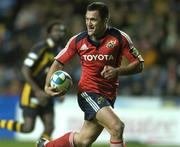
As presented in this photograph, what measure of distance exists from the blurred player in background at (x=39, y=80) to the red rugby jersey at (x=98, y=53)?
95.0 inches

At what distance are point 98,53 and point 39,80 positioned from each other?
2.78m

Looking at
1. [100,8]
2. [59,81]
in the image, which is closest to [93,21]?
[100,8]

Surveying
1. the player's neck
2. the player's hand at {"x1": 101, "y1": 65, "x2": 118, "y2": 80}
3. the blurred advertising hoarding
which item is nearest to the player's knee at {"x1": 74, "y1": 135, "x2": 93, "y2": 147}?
the player's hand at {"x1": 101, "y1": 65, "x2": 118, "y2": 80}

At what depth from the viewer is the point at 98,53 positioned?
807 cm

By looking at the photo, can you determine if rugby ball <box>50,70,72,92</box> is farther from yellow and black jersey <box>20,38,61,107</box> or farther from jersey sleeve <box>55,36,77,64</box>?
yellow and black jersey <box>20,38,61,107</box>

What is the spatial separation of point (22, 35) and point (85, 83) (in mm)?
8648

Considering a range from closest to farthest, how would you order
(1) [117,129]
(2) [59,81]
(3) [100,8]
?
(1) [117,129], (2) [59,81], (3) [100,8]

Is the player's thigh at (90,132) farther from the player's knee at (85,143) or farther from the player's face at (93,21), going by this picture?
the player's face at (93,21)

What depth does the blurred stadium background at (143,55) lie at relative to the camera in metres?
14.2

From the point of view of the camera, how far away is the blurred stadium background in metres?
14.2

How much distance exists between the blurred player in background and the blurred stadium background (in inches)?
95.7

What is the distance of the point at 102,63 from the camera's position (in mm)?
8078

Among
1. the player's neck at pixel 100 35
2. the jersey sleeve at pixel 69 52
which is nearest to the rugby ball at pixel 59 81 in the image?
the jersey sleeve at pixel 69 52

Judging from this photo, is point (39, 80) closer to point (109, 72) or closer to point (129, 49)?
point (129, 49)
